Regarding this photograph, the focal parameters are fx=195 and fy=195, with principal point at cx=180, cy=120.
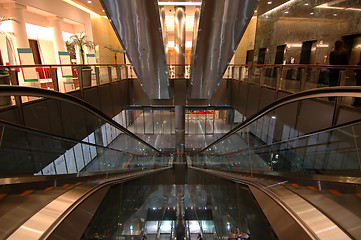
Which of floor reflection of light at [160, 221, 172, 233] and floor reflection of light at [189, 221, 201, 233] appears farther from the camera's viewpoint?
floor reflection of light at [189, 221, 201, 233]

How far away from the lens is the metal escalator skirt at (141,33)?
4.20 metres

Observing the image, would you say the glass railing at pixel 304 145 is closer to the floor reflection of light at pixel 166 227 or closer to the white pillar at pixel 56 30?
the floor reflection of light at pixel 166 227

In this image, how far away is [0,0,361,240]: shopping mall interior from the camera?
1621 millimetres

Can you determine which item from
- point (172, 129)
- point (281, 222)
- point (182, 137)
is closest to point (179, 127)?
point (182, 137)

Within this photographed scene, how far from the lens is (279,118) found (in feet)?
20.1

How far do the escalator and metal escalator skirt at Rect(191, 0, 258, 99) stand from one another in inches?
119

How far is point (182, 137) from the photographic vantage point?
40.5ft

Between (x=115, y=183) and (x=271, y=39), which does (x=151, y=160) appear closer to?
(x=115, y=183)

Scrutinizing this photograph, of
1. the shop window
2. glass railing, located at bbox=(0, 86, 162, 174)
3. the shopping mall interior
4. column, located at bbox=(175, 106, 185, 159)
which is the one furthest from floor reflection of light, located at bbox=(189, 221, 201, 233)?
the shop window

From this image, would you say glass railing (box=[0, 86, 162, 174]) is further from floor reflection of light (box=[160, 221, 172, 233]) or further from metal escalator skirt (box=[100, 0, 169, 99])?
metal escalator skirt (box=[100, 0, 169, 99])

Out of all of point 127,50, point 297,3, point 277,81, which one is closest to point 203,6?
point 127,50

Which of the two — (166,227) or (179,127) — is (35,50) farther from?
(166,227)

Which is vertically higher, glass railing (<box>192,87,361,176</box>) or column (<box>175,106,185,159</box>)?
glass railing (<box>192,87,361,176</box>)

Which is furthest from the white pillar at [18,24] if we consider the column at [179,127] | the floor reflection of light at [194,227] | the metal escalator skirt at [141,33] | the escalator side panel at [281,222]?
the escalator side panel at [281,222]
